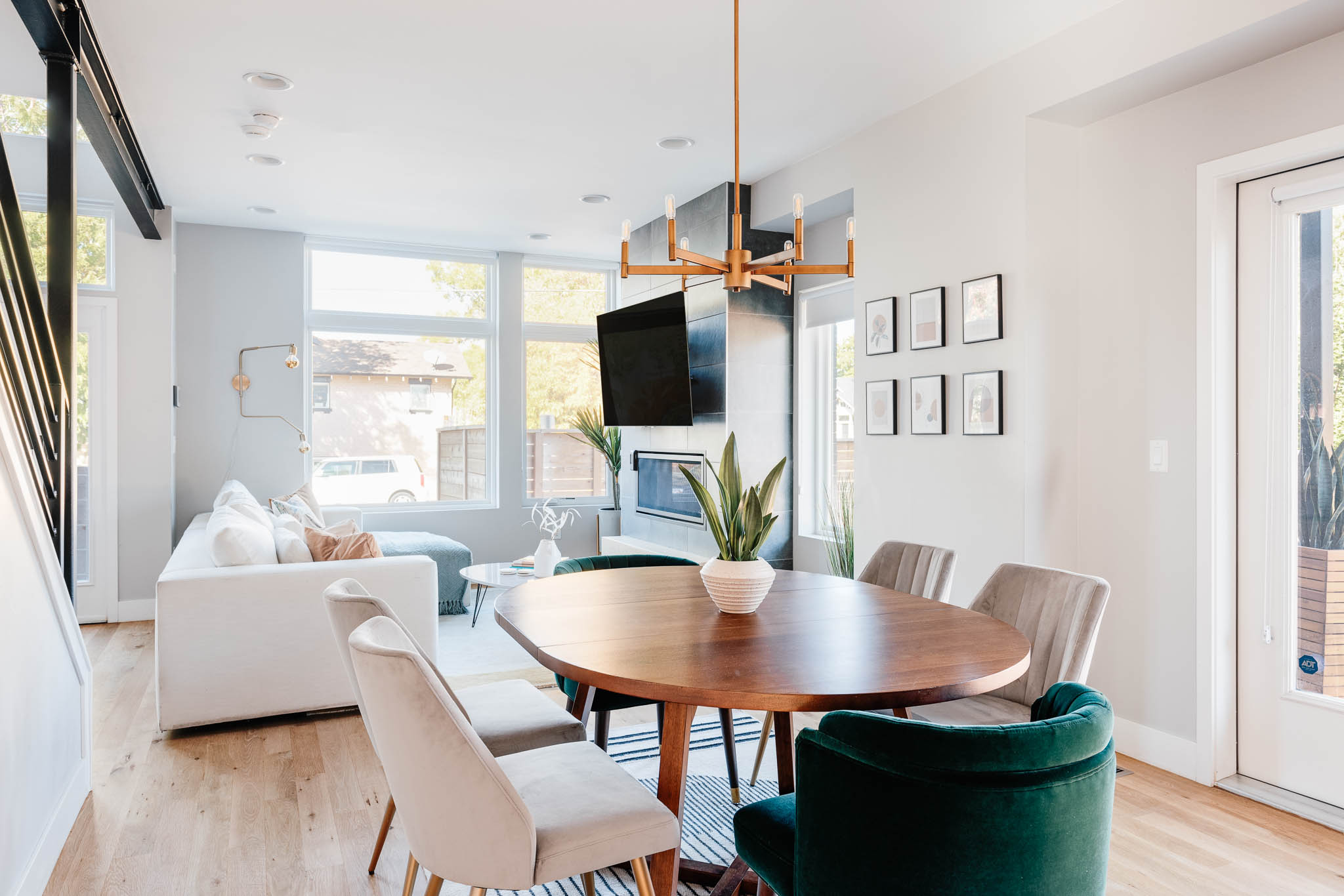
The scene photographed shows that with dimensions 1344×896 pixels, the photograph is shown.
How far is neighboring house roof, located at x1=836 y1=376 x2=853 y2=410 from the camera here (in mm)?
4969

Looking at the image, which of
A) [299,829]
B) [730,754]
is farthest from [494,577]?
[730,754]

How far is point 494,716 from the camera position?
2.13 meters

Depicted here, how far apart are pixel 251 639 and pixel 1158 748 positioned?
11.1 ft

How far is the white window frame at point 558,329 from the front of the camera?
273 inches

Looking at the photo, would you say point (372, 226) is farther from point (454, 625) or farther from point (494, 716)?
point (494, 716)

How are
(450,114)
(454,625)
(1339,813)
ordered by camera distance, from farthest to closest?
(454,625) → (450,114) → (1339,813)

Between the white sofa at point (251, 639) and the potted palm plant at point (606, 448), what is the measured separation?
10.9 ft

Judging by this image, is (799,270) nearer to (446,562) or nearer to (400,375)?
(446,562)

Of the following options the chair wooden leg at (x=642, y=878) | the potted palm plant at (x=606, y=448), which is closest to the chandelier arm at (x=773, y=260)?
the chair wooden leg at (x=642, y=878)

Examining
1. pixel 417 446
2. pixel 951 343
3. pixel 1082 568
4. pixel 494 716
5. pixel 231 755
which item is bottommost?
pixel 231 755

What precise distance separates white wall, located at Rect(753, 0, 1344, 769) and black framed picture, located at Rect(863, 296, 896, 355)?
0.51 ft

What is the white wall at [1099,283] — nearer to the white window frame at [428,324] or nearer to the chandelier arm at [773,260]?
the chandelier arm at [773,260]

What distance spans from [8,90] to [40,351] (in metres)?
2.29

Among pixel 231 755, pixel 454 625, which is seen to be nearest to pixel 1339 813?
pixel 231 755
